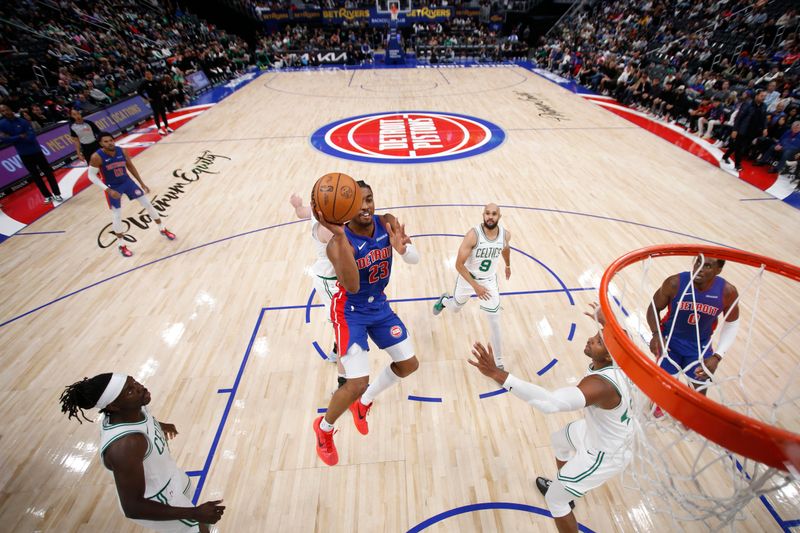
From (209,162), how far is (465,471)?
992 centimetres

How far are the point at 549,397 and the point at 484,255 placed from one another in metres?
1.99

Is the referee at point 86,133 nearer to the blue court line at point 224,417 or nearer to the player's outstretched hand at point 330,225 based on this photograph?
the blue court line at point 224,417

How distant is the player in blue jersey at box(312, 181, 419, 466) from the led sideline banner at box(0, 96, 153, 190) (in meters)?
10.1

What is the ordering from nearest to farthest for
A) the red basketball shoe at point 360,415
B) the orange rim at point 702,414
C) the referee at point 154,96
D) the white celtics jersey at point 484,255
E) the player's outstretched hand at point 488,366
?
the orange rim at point 702,414
the player's outstretched hand at point 488,366
the red basketball shoe at point 360,415
the white celtics jersey at point 484,255
the referee at point 154,96

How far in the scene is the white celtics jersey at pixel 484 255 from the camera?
3.99m

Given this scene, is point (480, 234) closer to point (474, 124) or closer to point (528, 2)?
point (474, 124)

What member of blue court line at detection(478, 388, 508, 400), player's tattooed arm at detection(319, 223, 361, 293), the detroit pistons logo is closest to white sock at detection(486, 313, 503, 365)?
blue court line at detection(478, 388, 508, 400)

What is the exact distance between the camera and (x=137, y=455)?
2104mm

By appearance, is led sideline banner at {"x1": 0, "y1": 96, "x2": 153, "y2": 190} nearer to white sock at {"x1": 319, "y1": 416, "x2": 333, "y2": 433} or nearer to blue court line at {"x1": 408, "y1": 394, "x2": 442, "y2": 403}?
white sock at {"x1": 319, "y1": 416, "x2": 333, "y2": 433}

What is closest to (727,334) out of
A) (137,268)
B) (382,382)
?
(382,382)

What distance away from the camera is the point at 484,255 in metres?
4.04

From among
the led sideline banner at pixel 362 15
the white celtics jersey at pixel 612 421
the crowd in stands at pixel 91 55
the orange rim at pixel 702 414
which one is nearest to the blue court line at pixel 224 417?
the white celtics jersey at pixel 612 421

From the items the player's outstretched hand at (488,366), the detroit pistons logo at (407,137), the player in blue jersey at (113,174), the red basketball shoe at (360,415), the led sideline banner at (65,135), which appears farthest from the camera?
the detroit pistons logo at (407,137)

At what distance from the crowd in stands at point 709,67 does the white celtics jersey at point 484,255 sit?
8722 millimetres
